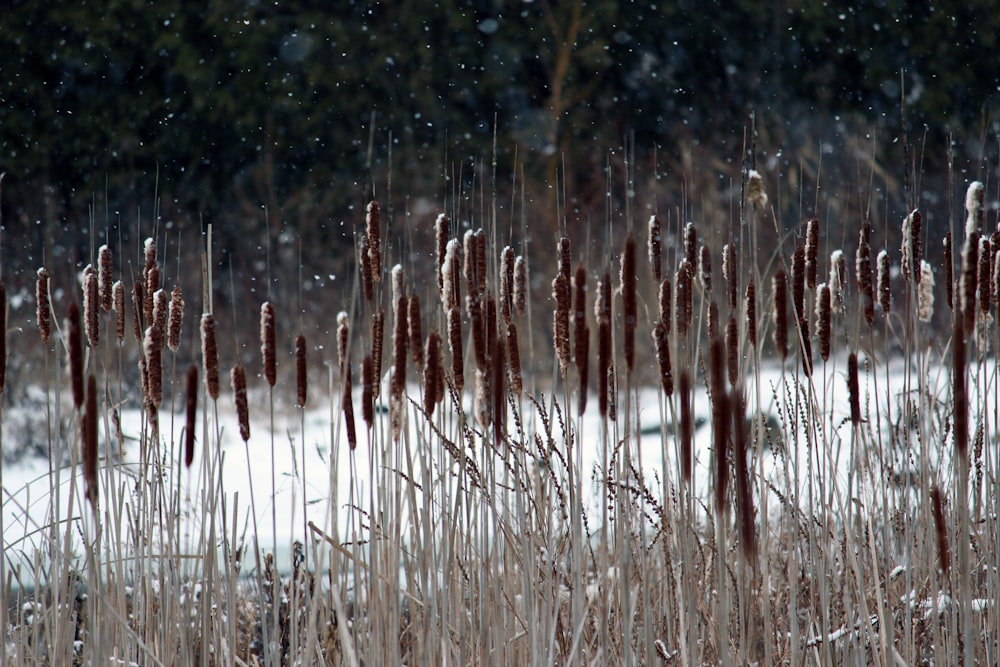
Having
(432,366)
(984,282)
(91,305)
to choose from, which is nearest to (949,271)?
(984,282)

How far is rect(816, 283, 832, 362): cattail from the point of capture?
99 cm

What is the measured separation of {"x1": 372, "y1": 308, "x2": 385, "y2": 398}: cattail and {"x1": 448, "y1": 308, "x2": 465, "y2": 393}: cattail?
72 millimetres

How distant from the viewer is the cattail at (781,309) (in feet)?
2.82

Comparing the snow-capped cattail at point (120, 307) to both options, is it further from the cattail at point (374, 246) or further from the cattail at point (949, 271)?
the cattail at point (949, 271)

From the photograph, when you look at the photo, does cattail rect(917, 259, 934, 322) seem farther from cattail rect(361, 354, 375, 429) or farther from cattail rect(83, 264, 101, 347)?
cattail rect(83, 264, 101, 347)

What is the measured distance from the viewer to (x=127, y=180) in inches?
215

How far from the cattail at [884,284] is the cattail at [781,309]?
0.22 meters

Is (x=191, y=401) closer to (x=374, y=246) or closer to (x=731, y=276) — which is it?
(x=374, y=246)

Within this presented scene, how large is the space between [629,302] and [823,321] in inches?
11.0

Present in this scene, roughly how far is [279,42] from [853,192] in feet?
11.9

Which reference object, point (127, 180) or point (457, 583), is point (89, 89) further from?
point (457, 583)

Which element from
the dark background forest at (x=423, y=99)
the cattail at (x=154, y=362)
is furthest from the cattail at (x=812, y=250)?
the dark background forest at (x=423, y=99)

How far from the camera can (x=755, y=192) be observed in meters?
0.98

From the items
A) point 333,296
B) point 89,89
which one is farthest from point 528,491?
point 89,89
